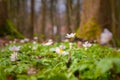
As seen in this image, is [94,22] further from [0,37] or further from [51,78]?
[51,78]

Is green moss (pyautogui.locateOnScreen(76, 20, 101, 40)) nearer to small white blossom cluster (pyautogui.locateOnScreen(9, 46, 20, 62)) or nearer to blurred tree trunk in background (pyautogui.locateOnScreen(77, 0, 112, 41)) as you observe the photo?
blurred tree trunk in background (pyautogui.locateOnScreen(77, 0, 112, 41))

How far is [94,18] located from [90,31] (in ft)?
1.53

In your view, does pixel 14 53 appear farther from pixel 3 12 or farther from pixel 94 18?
pixel 3 12

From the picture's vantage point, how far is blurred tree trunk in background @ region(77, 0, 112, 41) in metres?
8.38

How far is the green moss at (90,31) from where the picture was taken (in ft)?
27.2

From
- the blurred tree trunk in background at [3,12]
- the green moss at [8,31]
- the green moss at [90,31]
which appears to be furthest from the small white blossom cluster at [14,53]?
the blurred tree trunk in background at [3,12]

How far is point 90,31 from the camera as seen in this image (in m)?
8.37

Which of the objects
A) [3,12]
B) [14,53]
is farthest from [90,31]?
[14,53]

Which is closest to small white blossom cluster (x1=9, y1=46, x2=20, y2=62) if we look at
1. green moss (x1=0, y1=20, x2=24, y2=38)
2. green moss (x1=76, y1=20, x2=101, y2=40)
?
green moss (x1=76, y1=20, x2=101, y2=40)

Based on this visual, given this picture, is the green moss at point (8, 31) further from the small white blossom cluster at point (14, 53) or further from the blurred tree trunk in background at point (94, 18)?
the small white blossom cluster at point (14, 53)

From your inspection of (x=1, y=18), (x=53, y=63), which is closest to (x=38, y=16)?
(x=1, y=18)

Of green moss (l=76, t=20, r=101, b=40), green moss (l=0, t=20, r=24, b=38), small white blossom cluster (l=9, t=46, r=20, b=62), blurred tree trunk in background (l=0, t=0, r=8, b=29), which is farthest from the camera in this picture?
blurred tree trunk in background (l=0, t=0, r=8, b=29)

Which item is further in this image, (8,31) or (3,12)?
(3,12)

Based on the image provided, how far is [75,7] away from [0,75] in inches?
847
